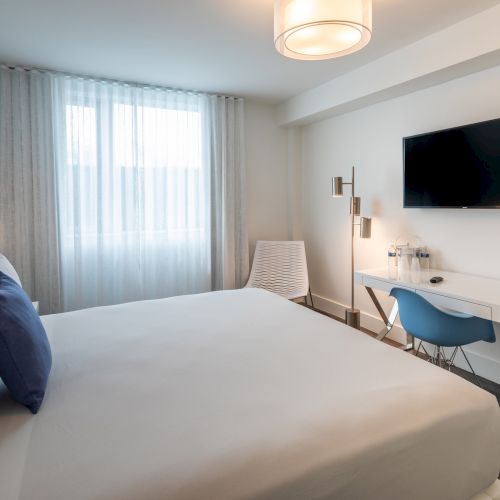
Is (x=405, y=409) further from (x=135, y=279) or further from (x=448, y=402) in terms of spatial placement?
(x=135, y=279)

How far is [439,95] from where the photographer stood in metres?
2.85

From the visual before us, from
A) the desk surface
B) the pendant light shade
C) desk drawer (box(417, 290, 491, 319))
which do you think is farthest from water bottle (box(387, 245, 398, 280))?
the pendant light shade

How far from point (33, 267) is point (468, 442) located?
3362 mm

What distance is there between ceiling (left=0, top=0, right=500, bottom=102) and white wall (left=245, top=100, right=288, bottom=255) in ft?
2.41

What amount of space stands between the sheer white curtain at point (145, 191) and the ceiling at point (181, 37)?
1.02 feet

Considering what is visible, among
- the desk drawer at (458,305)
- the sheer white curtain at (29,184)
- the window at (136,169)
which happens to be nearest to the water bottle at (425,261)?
the desk drawer at (458,305)

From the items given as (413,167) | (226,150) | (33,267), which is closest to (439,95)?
(413,167)

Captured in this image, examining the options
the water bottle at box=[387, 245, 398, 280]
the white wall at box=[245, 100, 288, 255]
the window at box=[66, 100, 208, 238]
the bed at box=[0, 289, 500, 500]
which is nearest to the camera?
the bed at box=[0, 289, 500, 500]

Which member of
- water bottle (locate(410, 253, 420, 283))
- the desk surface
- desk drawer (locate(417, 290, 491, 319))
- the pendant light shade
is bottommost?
desk drawer (locate(417, 290, 491, 319))

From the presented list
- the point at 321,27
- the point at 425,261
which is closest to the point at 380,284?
Answer: the point at 425,261

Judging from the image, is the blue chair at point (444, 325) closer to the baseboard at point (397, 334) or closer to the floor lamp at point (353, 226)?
the baseboard at point (397, 334)

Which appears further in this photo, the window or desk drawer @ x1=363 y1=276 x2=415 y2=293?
the window

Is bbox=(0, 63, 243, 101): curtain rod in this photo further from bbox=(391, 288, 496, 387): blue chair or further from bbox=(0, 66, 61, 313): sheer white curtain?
bbox=(391, 288, 496, 387): blue chair

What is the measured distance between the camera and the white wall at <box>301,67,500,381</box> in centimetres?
264
